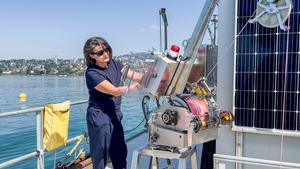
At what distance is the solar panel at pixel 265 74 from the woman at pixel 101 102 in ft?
3.27

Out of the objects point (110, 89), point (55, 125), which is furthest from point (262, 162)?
point (55, 125)

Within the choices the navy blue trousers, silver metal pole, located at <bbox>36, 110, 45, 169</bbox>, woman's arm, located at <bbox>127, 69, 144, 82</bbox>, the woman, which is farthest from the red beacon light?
silver metal pole, located at <bbox>36, 110, 45, 169</bbox>

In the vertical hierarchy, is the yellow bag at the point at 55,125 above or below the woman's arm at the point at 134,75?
below

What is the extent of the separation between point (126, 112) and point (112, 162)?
13407 millimetres

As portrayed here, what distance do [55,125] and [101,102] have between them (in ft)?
3.18

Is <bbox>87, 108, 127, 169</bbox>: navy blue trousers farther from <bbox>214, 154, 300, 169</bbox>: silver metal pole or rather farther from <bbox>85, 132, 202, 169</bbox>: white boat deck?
<bbox>214, 154, 300, 169</bbox>: silver metal pole

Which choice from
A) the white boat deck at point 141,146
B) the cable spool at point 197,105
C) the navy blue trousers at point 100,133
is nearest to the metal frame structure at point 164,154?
the cable spool at point 197,105

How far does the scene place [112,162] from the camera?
278 cm

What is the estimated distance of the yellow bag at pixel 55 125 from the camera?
3283 millimetres

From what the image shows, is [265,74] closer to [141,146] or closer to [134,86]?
[134,86]

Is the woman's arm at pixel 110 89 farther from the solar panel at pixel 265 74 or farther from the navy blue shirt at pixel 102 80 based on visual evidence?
the solar panel at pixel 265 74

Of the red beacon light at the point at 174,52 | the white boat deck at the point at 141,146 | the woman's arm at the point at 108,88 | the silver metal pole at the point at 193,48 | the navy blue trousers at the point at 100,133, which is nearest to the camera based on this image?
the red beacon light at the point at 174,52

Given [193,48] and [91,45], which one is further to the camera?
[91,45]

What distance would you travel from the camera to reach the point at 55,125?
132 inches
